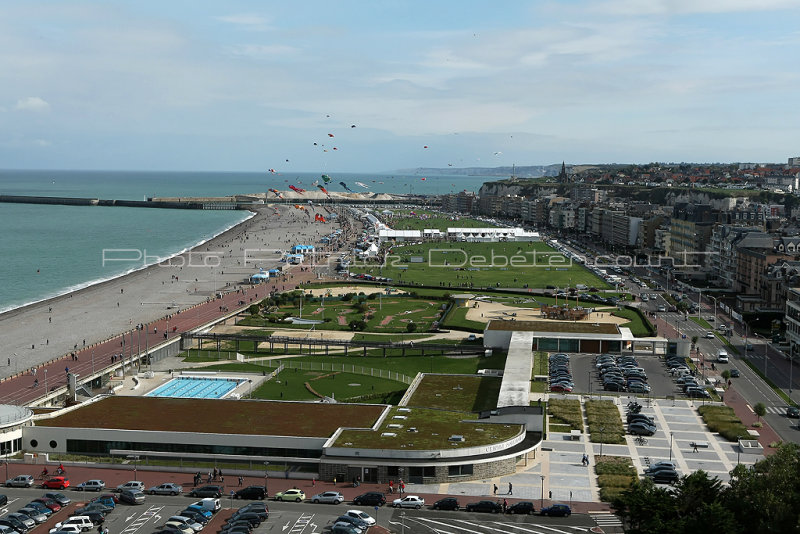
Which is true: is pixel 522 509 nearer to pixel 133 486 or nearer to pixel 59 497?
pixel 133 486

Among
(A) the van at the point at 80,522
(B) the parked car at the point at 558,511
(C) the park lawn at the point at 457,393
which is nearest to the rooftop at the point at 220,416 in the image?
(C) the park lawn at the point at 457,393

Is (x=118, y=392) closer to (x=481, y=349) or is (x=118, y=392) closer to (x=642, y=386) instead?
(x=481, y=349)

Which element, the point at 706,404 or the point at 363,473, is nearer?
the point at 363,473

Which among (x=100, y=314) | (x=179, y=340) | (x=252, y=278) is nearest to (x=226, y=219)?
(x=252, y=278)

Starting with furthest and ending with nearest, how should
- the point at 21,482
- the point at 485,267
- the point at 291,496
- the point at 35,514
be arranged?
the point at 485,267 → the point at 21,482 → the point at 291,496 → the point at 35,514

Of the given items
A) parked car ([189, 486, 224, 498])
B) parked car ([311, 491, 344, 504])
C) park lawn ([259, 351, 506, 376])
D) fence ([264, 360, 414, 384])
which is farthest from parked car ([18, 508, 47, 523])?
park lawn ([259, 351, 506, 376])

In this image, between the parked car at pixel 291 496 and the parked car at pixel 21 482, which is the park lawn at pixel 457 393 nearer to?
the parked car at pixel 291 496

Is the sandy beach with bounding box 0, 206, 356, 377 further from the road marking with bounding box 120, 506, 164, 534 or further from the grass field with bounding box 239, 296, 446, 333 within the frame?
the road marking with bounding box 120, 506, 164, 534

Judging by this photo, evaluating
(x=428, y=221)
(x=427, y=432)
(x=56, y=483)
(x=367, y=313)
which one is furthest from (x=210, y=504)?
(x=428, y=221)
